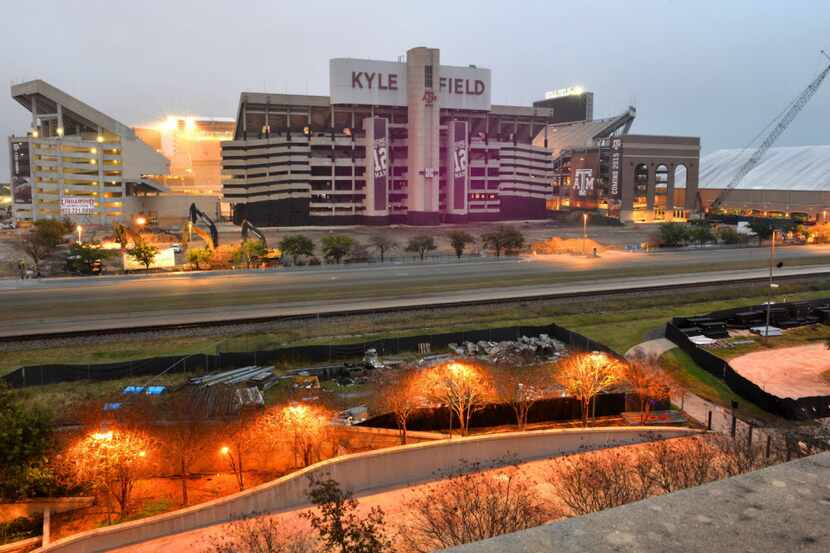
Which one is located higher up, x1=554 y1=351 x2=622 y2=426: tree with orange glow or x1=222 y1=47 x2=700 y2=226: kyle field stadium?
x1=222 y1=47 x2=700 y2=226: kyle field stadium

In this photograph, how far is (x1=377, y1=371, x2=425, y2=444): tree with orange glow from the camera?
3006 cm

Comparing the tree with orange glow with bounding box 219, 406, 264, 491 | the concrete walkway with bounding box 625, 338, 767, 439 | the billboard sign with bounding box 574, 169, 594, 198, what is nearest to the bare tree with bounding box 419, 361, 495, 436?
the tree with orange glow with bounding box 219, 406, 264, 491

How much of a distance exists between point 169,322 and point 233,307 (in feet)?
20.9

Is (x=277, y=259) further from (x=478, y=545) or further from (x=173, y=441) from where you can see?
(x=478, y=545)

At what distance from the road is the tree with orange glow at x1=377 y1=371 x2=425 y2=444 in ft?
63.3

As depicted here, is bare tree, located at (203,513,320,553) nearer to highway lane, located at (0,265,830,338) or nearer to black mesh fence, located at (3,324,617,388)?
black mesh fence, located at (3,324,617,388)

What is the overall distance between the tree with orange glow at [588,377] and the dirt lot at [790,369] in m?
10.6

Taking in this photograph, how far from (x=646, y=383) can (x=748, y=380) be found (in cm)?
758

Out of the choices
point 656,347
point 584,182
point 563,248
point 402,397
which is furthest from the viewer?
point 584,182

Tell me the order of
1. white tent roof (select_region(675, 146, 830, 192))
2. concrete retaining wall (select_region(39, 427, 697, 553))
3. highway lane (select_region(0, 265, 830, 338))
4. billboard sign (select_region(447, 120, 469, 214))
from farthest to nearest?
1. white tent roof (select_region(675, 146, 830, 192))
2. billboard sign (select_region(447, 120, 469, 214))
3. highway lane (select_region(0, 265, 830, 338))
4. concrete retaining wall (select_region(39, 427, 697, 553))

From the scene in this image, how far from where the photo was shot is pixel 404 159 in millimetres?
148750

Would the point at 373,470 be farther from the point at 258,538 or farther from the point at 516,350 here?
the point at 516,350

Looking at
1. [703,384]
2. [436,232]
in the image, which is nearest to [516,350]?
[703,384]

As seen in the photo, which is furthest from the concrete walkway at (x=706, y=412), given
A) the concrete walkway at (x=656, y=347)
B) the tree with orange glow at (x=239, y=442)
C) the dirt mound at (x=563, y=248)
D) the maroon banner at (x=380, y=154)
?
the maroon banner at (x=380, y=154)
